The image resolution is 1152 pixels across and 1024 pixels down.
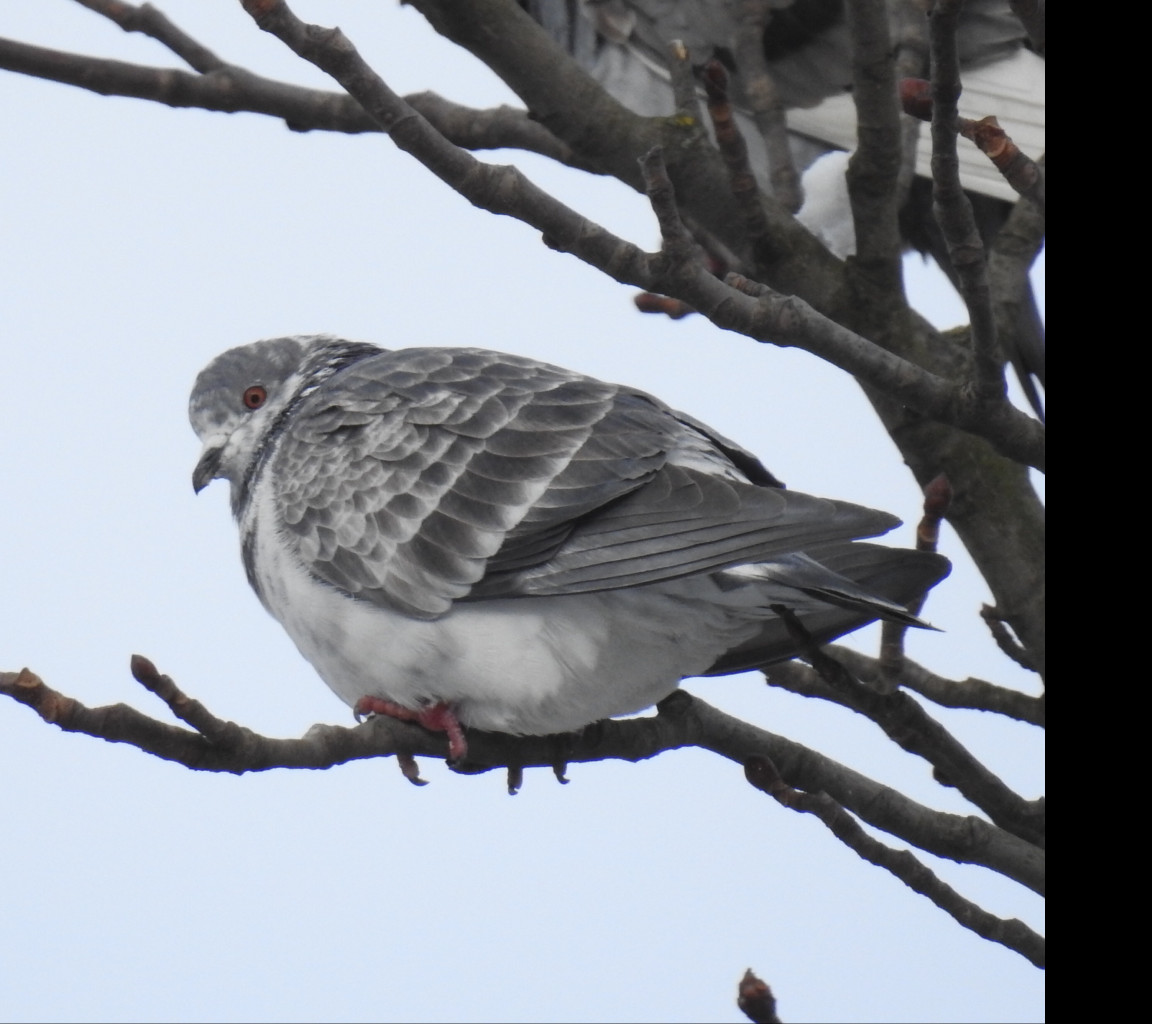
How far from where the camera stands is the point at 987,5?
373cm

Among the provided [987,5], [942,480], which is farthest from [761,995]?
[987,5]

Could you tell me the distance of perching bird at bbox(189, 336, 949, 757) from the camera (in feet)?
7.44

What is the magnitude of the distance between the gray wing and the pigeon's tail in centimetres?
12

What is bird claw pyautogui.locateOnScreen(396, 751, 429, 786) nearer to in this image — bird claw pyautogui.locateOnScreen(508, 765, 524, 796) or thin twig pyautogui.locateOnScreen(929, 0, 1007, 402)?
bird claw pyautogui.locateOnScreen(508, 765, 524, 796)

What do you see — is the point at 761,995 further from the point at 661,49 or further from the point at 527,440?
the point at 661,49

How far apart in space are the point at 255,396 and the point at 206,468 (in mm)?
182

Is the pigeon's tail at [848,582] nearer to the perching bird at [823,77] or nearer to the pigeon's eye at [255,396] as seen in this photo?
the perching bird at [823,77]

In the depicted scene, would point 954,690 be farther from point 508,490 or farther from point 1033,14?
point 1033,14

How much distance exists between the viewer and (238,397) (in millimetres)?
3145

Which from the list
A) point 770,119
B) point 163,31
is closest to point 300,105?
point 163,31

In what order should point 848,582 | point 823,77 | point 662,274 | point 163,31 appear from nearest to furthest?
point 662,274 → point 848,582 → point 163,31 → point 823,77

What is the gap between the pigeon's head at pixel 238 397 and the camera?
3.05 m

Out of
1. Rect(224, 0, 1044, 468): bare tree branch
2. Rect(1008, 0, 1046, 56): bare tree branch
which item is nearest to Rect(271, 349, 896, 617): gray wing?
Rect(224, 0, 1044, 468): bare tree branch

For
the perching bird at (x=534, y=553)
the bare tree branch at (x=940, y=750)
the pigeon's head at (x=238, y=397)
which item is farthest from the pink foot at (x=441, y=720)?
the pigeon's head at (x=238, y=397)
